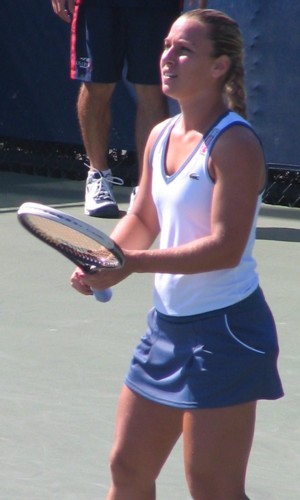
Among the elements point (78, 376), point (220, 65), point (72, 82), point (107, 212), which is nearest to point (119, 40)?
point (107, 212)

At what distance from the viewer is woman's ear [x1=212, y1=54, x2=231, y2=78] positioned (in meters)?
2.72

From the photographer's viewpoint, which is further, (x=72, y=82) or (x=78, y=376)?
(x=72, y=82)

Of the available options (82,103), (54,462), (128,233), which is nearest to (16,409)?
(54,462)

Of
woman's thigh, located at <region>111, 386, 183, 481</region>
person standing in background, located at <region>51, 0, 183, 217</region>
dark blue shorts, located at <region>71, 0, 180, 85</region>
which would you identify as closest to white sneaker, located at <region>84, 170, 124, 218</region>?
person standing in background, located at <region>51, 0, 183, 217</region>

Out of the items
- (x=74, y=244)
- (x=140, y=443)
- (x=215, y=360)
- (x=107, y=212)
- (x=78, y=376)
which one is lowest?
(x=107, y=212)

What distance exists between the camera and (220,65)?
2.72 meters

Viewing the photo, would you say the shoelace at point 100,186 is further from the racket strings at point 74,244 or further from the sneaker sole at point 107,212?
the racket strings at point 74,244

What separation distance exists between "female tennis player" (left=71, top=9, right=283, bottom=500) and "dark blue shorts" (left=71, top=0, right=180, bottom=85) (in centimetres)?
389

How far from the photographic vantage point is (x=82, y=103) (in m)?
6.83

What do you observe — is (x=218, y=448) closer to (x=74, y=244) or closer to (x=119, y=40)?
(x=74, y=244)

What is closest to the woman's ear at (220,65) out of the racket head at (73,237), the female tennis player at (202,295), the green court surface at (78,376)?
the female tennis player at (202,295)

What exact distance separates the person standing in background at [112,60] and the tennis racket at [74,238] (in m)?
3.95

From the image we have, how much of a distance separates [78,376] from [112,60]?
2.85 meters

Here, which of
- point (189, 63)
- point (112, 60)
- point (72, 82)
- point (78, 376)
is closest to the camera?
point (189, 63)
